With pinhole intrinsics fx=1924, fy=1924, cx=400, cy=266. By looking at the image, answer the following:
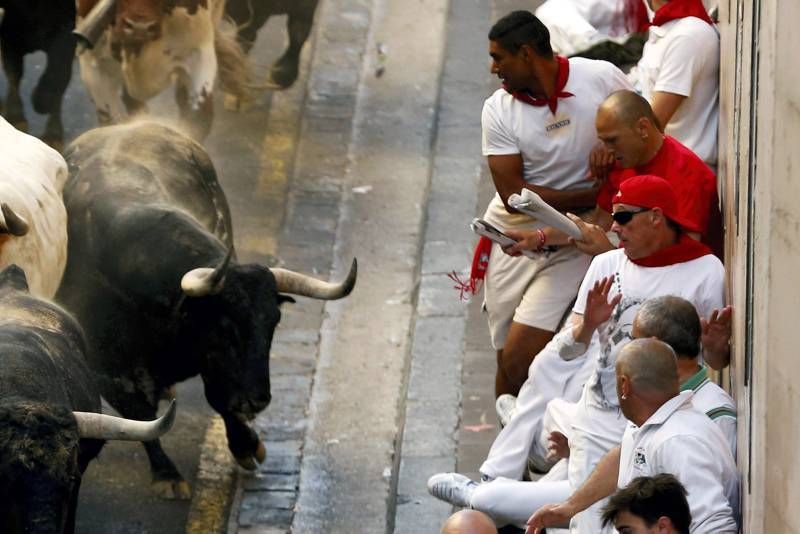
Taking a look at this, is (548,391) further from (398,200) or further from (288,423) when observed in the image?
(398,200)

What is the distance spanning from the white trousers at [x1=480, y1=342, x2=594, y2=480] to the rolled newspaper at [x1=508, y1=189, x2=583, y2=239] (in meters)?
0.55

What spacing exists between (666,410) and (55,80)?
853cm

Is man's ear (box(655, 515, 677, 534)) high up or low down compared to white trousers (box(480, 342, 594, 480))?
up

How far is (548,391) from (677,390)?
78.8 inches

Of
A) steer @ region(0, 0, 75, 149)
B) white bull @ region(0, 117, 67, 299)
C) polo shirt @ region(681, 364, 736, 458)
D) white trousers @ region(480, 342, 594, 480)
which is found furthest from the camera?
steer @ region(0, 0, 75, 149)

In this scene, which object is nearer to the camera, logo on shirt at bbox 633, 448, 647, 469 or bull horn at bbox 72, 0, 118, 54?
logo on shirt at bbox 633, 448, 647, 469

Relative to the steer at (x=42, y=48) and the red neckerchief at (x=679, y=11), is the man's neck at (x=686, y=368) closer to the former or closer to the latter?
the red neckerchief at (x=679, y=11)

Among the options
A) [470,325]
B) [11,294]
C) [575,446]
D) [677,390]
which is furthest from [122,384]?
[677,390]

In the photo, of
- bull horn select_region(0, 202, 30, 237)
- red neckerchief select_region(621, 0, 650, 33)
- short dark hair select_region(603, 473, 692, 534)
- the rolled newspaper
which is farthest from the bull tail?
short dark hair select_region(603, 473, 692, 534)

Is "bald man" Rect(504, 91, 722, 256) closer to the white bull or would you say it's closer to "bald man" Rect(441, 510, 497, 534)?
"bald man" Rect(441, 510, 497, 534)

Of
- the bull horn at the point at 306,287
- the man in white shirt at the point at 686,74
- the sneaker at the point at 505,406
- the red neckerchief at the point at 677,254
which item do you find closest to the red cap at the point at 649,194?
the red neckerchief at the point at 677,254

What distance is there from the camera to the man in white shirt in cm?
955

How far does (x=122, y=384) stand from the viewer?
10.4 metres

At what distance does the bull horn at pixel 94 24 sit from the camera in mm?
13469
